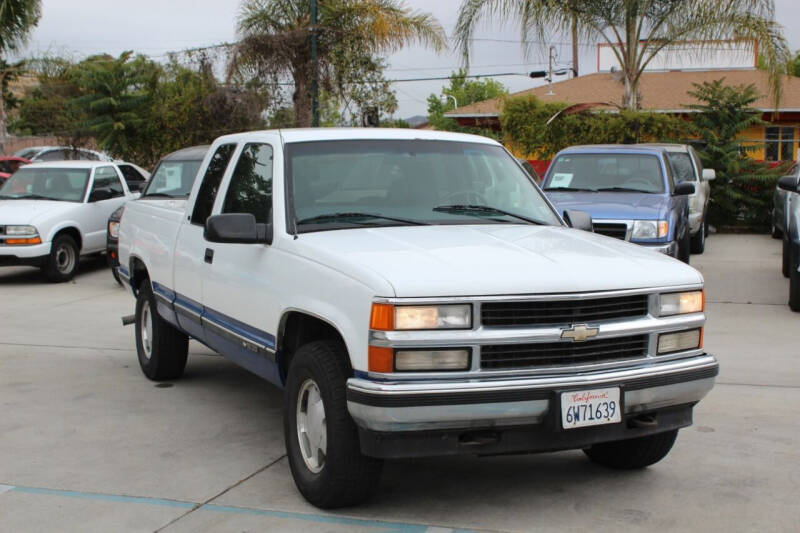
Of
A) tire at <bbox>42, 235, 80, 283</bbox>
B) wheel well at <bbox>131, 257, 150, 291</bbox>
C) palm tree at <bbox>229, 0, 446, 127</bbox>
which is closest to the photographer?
wheel well at <bbox>131, 257, 150, 291</bbox>

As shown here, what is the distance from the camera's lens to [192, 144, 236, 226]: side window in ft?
20.6

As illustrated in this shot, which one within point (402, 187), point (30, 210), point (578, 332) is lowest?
point (578, 332)

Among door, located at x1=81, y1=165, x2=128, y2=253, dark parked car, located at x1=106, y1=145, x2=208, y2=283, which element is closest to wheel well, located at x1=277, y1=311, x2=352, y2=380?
dark parked car, located at x1=106, y1=145, x2=208, y2=283

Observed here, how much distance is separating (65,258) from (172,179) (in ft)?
9.17

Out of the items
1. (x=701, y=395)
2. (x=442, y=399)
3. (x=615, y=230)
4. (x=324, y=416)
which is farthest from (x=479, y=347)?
(x=615, y=230)

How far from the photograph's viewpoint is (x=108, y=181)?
15117 mm

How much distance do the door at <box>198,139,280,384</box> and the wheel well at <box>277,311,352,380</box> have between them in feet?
0.19

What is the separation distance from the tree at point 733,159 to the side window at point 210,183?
48.6 ft

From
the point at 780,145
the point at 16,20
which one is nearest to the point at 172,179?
the point at 16,20

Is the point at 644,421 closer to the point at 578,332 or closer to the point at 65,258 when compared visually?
the point at 578,332

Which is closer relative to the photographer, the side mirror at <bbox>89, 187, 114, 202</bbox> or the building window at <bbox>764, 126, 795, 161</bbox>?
the side mirror at <bbox>89, 187, 114, 202</bbox>

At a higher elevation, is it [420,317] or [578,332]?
[420,317]

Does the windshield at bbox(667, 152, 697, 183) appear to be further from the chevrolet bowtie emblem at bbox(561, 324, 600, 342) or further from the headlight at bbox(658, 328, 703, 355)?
the chevrolet bowtie emblem at bbox(561, 324, 600, 342)

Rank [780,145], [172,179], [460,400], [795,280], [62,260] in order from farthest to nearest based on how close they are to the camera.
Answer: [780,145] → [62,260] → [172,179] → [795,280] → [460,400]
